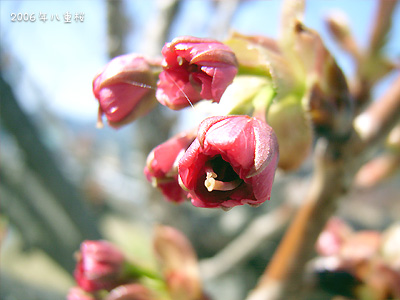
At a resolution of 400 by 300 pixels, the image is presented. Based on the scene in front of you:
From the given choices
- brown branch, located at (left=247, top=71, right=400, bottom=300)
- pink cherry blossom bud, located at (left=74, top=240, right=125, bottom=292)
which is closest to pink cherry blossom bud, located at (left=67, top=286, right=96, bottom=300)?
pink cherry blossom bud, located at (left=74, top=240, right=125, bottom=292)

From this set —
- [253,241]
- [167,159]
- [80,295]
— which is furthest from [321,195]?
[253,241]

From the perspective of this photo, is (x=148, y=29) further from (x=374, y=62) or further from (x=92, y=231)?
(x=374, y=62)

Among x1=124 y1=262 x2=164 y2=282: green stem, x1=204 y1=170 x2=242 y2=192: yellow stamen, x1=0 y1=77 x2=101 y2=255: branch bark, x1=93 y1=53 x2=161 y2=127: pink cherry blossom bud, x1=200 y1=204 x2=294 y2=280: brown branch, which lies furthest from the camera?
x1=200 y1=204 x2=294 y2=280: brown branch

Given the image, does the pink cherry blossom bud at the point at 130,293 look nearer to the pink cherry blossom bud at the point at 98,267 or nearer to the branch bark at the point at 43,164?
the pink cherry blossom bud at the point at 98,267

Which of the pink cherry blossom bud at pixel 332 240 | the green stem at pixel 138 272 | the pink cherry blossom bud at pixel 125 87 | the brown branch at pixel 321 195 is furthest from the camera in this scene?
the pink cherry blossom bud at pixel 332 240

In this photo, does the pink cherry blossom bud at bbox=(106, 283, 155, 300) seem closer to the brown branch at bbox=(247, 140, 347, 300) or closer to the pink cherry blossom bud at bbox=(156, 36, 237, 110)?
the brown branch at bbox=(247, 140, 347, 300)

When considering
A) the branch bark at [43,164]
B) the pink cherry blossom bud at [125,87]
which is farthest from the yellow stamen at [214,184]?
the branch bark at [43,164]
